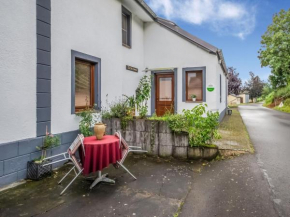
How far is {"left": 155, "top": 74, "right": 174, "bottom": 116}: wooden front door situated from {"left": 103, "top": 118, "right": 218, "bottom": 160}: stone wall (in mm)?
4192

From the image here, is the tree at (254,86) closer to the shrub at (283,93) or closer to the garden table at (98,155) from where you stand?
the shrub at (283,93)

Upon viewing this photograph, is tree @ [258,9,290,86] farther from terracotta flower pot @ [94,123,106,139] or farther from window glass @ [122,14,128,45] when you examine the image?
terracotta flower pot @ [94,123,106,139]

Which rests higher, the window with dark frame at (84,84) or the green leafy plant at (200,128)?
the window with dark frame at (84,84)

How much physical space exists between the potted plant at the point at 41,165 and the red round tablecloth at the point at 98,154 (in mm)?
1108

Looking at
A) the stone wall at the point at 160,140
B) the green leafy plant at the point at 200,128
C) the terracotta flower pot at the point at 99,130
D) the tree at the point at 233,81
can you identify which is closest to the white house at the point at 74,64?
the terracotta flower pot at the point at 99,130

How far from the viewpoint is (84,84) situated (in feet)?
19.2

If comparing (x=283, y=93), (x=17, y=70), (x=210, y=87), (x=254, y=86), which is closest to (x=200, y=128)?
(x=210, y=87)

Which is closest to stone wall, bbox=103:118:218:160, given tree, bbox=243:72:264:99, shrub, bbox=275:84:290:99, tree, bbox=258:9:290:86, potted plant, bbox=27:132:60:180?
potted plant, bbox=27:132:60:180

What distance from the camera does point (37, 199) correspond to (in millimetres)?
3143

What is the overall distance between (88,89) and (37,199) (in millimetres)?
3548

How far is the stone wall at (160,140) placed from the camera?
16.4 ft

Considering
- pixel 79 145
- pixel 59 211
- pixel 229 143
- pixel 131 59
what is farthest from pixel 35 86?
pixel 229 143

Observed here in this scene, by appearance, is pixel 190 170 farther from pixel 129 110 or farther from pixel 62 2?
pixel 62 2

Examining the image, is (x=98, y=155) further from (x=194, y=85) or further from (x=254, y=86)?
(x=254, y=86)
